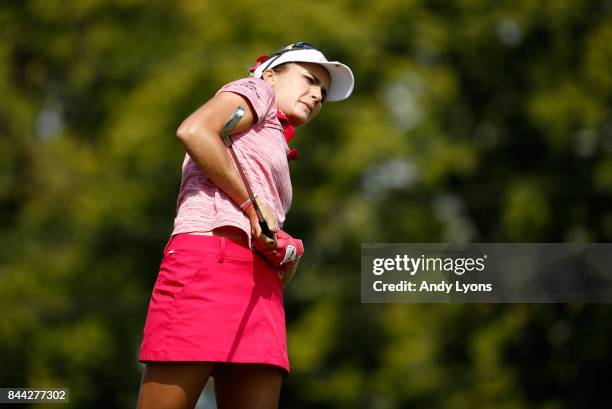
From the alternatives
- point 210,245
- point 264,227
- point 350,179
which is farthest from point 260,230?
point 350,179

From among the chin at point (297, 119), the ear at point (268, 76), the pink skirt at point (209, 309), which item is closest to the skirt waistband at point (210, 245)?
the pink skirt at point (209, 309)

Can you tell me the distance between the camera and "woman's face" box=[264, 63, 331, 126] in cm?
339

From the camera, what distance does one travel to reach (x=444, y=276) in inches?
173

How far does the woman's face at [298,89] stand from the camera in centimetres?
339

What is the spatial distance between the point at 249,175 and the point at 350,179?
10830 millimetres

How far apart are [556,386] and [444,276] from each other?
389 inches

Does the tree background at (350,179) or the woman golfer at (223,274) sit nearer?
the woman golfer at (223,274)

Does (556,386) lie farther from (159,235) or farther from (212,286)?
(212,286)

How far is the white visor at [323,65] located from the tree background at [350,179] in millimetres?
9728

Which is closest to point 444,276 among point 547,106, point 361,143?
point 361,143

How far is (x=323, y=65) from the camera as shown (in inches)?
137

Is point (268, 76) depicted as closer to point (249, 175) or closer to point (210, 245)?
point (249, 175)

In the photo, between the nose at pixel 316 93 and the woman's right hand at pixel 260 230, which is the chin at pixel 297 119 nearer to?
the nose at pixel 316 93

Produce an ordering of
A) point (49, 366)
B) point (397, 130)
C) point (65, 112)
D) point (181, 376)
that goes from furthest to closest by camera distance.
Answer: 1. point (65, 112)
2. point (397, 130)
3. point (49, 366)
4. point (181, 376)
